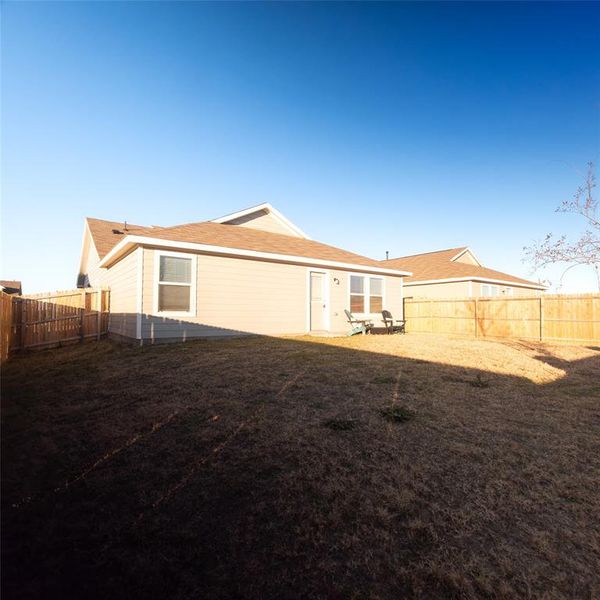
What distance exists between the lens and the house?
977 cm

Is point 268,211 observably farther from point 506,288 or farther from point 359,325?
point 506,288

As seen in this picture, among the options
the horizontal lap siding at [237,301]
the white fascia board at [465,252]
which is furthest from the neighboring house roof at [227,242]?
the white fascia board at [465,252]

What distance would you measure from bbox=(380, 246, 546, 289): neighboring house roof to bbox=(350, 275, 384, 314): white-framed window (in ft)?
15.7

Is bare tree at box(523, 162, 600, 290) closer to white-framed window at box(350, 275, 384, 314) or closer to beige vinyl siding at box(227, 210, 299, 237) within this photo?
white-framed window at box(350, 275, 384, 314)

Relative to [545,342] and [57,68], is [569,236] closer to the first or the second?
[545,342]

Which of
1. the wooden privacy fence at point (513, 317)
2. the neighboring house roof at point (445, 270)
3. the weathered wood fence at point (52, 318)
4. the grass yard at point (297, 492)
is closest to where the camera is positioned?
the grass yard at point (297, 492)

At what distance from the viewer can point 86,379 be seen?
6035 millimetres

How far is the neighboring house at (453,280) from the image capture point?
21562mm

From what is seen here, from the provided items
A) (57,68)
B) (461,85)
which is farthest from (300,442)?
(461,85)

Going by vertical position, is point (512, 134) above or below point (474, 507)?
above

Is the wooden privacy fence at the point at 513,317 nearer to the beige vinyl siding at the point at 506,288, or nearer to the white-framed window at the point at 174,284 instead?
the beige vinyl siding at the point at 506,288

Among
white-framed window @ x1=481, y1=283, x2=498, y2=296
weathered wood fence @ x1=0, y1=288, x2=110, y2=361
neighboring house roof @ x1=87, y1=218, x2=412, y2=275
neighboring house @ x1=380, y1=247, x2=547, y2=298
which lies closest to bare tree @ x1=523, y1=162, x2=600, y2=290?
neighboring house roof @ x1=87, y1=218, x2=412, y2=275

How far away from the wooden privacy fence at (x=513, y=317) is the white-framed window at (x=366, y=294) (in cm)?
453

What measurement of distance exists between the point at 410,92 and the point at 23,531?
16174mm
